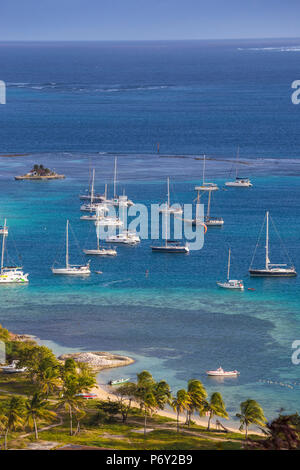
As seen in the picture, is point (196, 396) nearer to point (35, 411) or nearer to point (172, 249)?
point (35, 411)

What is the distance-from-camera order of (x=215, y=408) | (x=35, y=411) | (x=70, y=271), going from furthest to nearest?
(x=70, y=271)
(x=215, y=408)
(x=35, y=411)

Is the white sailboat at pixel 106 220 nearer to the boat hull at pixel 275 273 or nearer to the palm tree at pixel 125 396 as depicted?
the boat hull at pixel 275 273

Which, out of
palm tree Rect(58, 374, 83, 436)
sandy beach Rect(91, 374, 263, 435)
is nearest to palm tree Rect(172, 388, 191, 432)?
sandy beach Rect(91, 374, 263, 435)

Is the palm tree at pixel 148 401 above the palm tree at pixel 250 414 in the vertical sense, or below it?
above

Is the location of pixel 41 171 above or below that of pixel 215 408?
above

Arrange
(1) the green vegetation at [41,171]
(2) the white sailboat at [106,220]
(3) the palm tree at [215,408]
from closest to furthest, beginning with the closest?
(3) the palm tree at [215,408] < (2) the white sailboat at [106,220] < (1) the green vegetation at [41,171]

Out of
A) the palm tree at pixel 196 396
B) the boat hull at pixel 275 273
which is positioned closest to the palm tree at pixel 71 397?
the palm tree at pixel 196 396

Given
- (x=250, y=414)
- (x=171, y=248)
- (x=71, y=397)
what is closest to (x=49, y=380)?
(x=71, y=397)
